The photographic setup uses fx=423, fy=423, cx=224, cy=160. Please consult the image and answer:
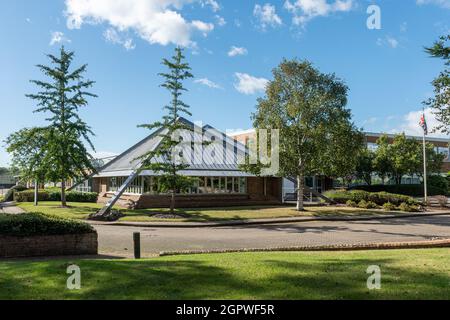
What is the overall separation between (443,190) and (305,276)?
2039 inches

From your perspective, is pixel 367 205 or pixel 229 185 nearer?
pixel 367 205

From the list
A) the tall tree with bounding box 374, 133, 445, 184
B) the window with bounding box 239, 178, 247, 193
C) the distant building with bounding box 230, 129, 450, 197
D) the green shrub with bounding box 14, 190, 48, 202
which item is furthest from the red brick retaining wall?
the tall tree with bounding box 374, 133, 445, 184

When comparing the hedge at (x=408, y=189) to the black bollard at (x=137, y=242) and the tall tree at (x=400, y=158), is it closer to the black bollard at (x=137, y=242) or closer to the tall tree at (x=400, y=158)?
the tall tree at (x=400, y=158)

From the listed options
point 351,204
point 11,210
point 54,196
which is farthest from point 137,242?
point 54,196

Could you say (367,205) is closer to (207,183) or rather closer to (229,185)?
(229,185)

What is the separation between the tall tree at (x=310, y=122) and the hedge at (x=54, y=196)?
20.7 meters

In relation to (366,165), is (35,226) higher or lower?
lower

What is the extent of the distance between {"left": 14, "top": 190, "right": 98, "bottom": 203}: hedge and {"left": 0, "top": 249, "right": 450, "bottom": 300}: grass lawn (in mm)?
33351

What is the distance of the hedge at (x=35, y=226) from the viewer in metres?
12.3

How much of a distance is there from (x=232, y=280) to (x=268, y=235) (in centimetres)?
1181

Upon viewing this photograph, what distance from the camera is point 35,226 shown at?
497 inches

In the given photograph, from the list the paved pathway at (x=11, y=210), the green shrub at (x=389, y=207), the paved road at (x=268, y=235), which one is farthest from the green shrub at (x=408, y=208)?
the paved pathway at (x=11, y=210)

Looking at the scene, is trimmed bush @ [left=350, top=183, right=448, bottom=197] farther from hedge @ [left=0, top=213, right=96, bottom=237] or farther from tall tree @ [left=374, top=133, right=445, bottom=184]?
hedge @ [left=0, top=213, right=96, bottom=237]
